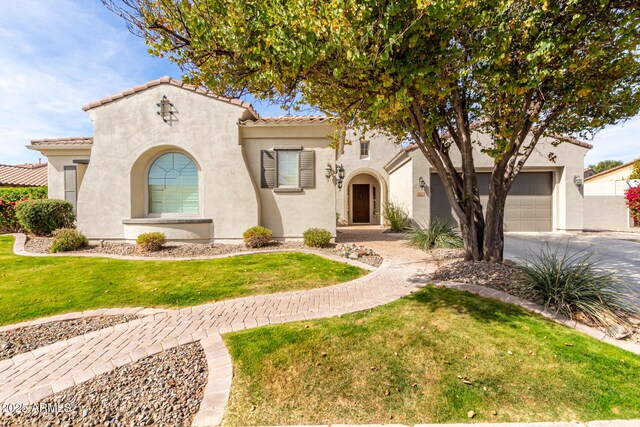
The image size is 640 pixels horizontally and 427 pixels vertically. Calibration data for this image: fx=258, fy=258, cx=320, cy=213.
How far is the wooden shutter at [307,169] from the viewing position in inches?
407

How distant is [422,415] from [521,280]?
4336 mm

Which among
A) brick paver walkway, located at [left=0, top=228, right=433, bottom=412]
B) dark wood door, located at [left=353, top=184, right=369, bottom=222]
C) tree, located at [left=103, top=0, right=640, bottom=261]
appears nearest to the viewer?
brick paver walkway, located at [left=0, top=228, right=433, bottom=412]

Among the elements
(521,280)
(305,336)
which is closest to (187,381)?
(305,336)

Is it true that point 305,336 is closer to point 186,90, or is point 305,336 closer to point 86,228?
point 186,90

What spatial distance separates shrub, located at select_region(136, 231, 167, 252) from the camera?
8.95 m

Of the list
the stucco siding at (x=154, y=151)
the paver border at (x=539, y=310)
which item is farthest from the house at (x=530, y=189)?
the stucco siding at (x=154, y=151)

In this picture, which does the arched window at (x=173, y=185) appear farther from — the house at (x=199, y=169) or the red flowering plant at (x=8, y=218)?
the red flowering plant at (x=8, y=218)

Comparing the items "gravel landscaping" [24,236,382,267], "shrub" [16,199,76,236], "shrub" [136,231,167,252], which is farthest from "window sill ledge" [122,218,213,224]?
"shrub" [16,199,76,236]

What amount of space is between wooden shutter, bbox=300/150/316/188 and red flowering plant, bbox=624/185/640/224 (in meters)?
18.1

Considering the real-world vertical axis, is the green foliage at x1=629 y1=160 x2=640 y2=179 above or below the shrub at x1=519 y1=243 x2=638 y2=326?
above

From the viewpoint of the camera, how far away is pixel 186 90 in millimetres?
9727

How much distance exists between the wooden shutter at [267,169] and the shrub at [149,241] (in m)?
4.15

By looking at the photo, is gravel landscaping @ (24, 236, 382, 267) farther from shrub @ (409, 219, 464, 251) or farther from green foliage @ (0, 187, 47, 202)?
green foliage @ (0, 187, 47, 202)

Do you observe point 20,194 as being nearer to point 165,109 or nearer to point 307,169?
point 165,109
